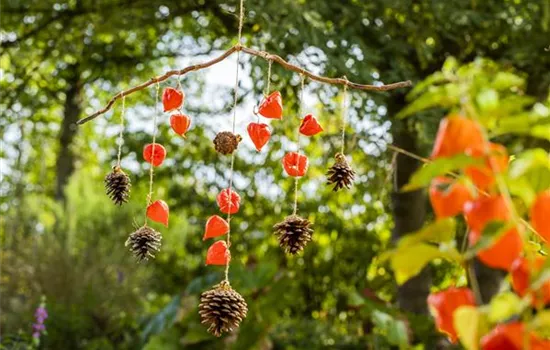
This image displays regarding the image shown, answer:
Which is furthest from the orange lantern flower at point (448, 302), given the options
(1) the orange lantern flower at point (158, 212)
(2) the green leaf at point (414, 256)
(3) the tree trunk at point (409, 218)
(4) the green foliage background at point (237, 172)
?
(3) the tree trunk at point (409, 218)

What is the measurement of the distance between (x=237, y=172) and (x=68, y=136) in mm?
1555

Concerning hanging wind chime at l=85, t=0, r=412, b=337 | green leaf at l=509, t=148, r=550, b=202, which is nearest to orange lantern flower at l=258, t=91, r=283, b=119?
hanging wind chime at l=85, t=0, r=412, b=337

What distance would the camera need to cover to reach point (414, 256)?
2.23 ft

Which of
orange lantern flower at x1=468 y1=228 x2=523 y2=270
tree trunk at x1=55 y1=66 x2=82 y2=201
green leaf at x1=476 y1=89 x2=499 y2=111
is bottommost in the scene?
orange lantern flower at x1=468 y1=228 x2=523 y2=270

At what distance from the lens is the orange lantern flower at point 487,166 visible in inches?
25.0

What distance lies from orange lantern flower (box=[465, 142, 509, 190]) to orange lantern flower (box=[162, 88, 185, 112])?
88 cm

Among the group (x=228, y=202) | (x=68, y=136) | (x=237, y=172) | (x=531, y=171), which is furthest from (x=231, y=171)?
(x=68, y=136)

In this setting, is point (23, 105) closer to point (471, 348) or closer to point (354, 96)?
point (354, 96)

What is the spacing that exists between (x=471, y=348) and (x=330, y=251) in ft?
17.8

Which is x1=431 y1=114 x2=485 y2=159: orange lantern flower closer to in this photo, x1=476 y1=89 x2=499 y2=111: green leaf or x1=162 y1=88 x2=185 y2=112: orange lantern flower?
x1=476 y1=89 x2=499 y2=111: green leaf

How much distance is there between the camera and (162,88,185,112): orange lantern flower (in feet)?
4.89

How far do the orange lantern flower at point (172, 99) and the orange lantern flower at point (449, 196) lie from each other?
0.87m

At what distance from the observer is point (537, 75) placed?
4152mm

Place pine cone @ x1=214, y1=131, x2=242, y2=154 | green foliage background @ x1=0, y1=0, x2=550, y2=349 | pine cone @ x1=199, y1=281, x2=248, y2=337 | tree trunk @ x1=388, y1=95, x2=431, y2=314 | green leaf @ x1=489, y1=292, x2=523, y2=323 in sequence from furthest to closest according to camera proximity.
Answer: tree trunk @ x1=388, y1=95, x2=431, y2=314 < green foliage background @ x1=0, y1=0, x2=550, y2=349 < pine cone @ x1=214, y1=131, x2=242, y2=154 < pine cone @ x1=199, y1=281, x2=248, y2=337 < green leaf @ x1=489, y1=292, x2=523, y2=323
